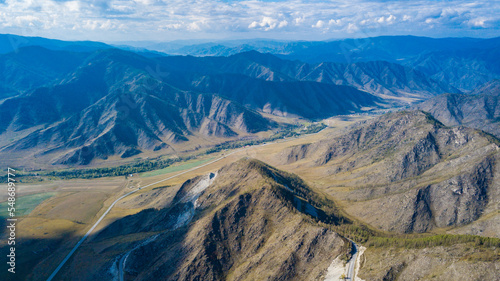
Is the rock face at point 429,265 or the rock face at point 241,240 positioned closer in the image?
the rock face at point 429,265

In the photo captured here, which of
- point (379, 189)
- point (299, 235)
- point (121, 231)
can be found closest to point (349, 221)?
point (379, 189)

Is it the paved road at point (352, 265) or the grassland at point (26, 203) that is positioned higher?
the paved road at point (352, 265)

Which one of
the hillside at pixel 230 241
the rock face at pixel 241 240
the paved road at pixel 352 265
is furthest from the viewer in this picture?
the hillside at pixel 230 241

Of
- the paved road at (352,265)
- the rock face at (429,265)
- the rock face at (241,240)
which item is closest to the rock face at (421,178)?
the rock face at (241,240)

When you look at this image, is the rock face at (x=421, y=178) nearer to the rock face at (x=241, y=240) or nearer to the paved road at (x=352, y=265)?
the rock face at (x=241, y=240)

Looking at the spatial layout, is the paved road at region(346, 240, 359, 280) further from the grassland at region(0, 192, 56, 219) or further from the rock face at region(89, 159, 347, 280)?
the grassland at region(0, 192, 56, 219)

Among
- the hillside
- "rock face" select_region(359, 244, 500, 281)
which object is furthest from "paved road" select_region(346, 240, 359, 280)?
the hillside

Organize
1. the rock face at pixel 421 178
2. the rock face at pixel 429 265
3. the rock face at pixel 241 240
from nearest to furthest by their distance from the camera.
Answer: the rock face at pixel 429 265, the rock face at pixel 241 240, the rock face at pixel 421 178
